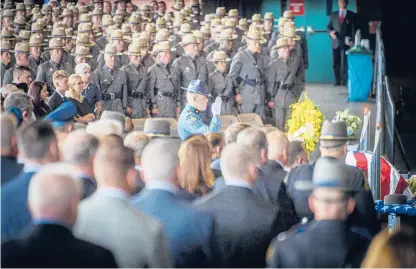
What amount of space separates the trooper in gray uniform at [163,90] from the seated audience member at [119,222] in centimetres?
→ 995

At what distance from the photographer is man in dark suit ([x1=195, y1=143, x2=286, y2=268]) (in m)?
6.43

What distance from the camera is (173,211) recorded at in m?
6.29

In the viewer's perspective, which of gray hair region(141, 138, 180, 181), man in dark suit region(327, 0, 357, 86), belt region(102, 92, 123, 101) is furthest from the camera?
man in dark suit region(327, 0, 357, 86)

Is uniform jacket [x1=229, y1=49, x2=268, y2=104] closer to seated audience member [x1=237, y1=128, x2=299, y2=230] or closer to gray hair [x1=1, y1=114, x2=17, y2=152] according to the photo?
seated audience member [x1=237, y1=128, x2=299, y2=230]

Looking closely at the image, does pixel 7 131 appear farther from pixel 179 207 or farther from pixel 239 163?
pixel 239 163

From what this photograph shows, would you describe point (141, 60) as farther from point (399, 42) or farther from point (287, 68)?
point (399, 42)

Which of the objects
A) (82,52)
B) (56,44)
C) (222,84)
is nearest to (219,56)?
(222,84)

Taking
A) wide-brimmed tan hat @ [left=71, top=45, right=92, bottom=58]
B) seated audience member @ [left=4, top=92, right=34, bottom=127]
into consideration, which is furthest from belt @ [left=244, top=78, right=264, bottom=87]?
seated audience member @ [left=4, top=92, right=34, bottom=127]

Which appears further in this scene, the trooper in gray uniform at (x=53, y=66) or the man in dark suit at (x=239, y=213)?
the trooper in gray uniform at (x=53, y=66)

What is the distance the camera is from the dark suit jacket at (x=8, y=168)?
7227 millimetres

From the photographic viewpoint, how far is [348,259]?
227 inches

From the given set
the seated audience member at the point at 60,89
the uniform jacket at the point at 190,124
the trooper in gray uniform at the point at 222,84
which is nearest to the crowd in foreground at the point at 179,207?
the uniform jacket at the point at 190,124

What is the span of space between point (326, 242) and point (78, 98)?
21.9 feet

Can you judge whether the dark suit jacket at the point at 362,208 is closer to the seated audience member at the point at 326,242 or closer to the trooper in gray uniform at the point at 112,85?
the seated audience member at the point at 326,242
